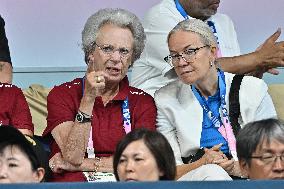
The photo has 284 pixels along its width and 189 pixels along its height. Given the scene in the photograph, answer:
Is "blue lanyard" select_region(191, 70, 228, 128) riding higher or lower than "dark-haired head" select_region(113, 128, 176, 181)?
higher

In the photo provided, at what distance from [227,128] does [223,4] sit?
1490mm

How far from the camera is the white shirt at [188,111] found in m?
4.55

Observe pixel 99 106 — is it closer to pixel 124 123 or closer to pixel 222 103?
pixel 124 123

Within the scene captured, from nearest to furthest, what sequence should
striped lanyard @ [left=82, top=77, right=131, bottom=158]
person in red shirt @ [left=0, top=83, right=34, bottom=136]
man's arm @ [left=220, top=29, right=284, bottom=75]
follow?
striped lanyard @ [left=82, top=77, right=131, bottom=158]
person in red shirt @ [left=0, top=83, right=34, bottom=136]
man's arm @ [left=220, top=29, right=284, bottom=75]

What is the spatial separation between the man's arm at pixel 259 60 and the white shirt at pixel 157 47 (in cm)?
22

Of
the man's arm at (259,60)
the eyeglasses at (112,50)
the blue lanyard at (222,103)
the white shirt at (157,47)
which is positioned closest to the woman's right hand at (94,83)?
the eyeglasses at (112,50)

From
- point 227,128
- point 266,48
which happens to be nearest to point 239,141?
point 227,128

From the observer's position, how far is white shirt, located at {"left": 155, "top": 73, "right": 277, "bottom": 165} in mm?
4547

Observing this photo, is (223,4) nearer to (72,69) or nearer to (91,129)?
(72,69)

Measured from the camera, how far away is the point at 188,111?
4.60 meters

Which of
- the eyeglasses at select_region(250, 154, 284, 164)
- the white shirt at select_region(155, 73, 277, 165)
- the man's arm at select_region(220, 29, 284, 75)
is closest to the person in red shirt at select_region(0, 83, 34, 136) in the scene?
the white shirt at select_region(155, 73, 277, 165)

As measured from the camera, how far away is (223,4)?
5883mm

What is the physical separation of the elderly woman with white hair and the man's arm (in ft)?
1.12

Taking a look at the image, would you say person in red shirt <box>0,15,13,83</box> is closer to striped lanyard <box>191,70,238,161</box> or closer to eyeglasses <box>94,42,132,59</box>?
eyeglasses <box>94,42,132,59</box>
